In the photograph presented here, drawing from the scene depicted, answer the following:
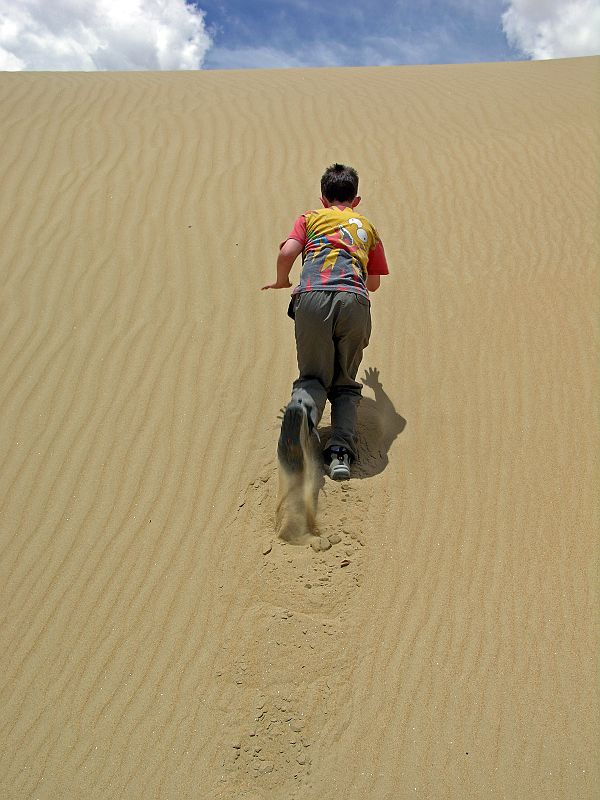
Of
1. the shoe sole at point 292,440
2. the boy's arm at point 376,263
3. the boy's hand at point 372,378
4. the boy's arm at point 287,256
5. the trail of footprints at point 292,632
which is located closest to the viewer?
the trail of footprints at point 292,632

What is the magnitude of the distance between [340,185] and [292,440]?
1.48m

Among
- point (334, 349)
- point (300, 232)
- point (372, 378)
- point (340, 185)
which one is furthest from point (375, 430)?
point (340, 185)

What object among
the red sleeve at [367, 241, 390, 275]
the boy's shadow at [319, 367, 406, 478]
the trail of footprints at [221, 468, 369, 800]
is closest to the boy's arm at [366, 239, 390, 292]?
the red sleeve at [367, 241, 390, 275]

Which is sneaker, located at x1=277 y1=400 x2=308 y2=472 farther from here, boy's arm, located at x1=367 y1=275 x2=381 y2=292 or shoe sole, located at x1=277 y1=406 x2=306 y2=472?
boy's arm, located at x1=367 y1=275 x2=381 y2=292

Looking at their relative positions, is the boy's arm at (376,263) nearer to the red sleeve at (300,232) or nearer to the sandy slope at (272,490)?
the red sleeve at (300,232)

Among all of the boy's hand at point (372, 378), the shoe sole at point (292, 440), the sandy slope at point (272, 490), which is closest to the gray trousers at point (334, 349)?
the shoe sole at point (292, 440)

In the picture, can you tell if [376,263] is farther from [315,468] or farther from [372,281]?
[315,468]

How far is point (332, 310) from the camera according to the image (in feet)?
11.5

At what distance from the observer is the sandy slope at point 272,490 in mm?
2816

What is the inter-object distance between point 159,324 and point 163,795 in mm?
3364

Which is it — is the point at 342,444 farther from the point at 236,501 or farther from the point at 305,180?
the point at 305,180

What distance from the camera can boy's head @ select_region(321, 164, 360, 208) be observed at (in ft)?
12.2

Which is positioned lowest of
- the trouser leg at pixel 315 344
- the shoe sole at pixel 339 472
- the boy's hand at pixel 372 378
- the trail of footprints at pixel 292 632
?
the trail of footprints at pixel 292 632

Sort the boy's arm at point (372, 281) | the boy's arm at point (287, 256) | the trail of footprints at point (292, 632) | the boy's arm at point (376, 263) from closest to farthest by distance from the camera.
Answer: the trail of footprints at point (292, 632) < the boy's arm at point (287, 256) < the boy's arm at point (376, 263) < the boy's arm at point (372, 281)
